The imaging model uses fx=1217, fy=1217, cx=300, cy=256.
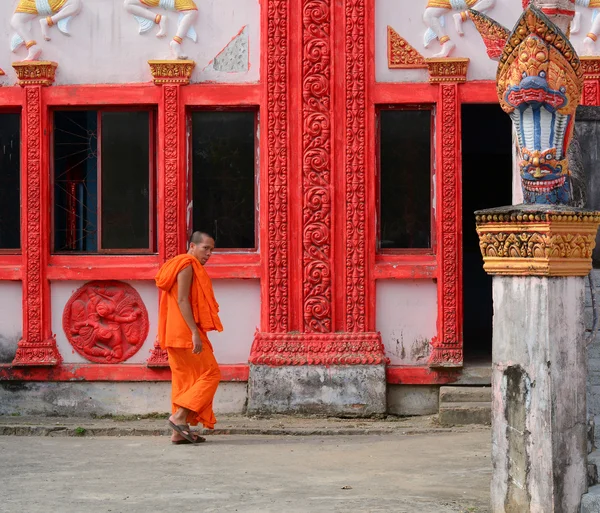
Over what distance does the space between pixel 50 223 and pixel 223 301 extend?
1.74 metres

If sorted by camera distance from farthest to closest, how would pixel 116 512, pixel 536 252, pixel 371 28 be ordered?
pixel 371 28 → pixel 116 512 → pixel 536 252

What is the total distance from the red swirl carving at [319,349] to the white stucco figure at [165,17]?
2688 mm

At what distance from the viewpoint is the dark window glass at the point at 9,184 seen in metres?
11.2

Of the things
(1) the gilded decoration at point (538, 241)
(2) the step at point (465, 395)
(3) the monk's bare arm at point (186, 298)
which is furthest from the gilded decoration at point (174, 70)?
(1) the gilded decoration at point (538, 241)

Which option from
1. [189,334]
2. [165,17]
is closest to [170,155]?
[165,17]

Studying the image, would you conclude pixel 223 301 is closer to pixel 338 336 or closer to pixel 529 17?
pixel 338 336

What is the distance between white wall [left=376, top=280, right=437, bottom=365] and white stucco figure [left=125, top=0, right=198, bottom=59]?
279 centimetres

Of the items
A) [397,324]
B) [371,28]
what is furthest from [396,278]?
[371,28]

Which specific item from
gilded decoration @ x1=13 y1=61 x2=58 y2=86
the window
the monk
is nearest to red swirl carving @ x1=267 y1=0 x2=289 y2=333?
the monk

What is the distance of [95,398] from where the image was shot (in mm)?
10961

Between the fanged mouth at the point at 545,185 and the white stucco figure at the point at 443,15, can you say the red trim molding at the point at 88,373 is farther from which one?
the fanged mouth at the point at 545,185

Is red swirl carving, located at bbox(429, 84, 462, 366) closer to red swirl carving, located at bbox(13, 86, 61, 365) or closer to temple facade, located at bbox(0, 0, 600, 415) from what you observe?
temple facade, located at bbox(0, 0, 600, 415)

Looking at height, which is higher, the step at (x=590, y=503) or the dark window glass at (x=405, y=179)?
the dark window glass at (x=405, y=179)

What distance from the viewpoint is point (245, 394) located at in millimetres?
10852
